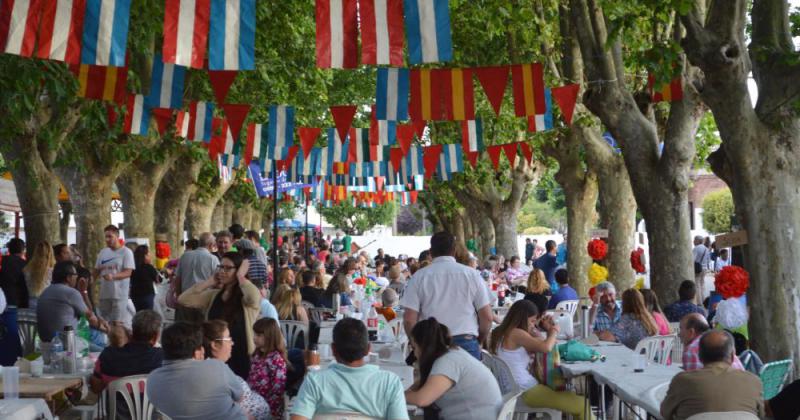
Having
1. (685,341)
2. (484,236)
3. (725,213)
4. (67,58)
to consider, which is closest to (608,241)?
(685,341)

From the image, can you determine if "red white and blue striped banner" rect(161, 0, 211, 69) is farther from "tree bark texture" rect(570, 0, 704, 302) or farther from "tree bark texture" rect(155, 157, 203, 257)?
"tree bark texture" rect(155, 157, 203, 257)

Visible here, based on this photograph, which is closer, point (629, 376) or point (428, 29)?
point (629, 376)

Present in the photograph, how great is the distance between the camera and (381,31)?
8.29 meters

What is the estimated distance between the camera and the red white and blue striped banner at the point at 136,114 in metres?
12.9

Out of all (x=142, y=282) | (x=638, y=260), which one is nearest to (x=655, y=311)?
(x=638, y=260)

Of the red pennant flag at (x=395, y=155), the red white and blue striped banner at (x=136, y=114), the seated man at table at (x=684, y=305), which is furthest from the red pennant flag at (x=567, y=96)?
the red pennant flag at (x=395, y=155)

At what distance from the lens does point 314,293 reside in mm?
13758

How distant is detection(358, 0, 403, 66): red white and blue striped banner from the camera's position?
8.22m

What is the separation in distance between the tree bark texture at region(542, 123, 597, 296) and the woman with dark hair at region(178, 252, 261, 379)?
13.9m

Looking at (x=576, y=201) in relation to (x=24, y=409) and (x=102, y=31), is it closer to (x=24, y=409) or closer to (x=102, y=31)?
(x=102, y=31)

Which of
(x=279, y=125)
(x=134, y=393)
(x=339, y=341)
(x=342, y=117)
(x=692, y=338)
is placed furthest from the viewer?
(x=279, y=125)

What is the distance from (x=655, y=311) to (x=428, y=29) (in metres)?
3.72

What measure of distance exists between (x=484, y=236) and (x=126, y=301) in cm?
2962

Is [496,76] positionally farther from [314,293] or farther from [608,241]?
[608,241]
